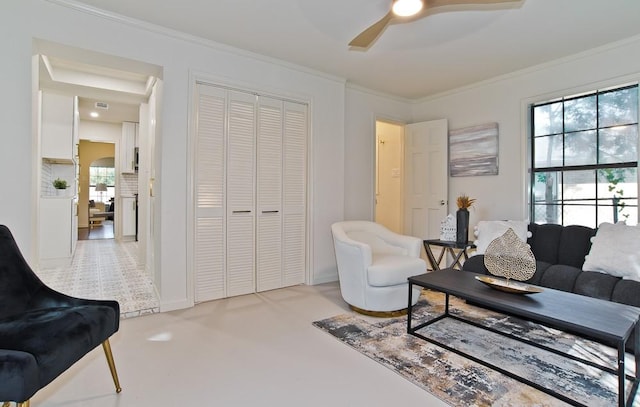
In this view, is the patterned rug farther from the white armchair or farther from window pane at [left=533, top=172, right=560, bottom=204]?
window pane at [left=533, top=172, right=560, bottom=204]

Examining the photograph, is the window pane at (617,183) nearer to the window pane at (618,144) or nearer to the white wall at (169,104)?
the window pane at (618,144)

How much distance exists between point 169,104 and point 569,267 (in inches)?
154

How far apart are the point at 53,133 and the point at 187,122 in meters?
3.18

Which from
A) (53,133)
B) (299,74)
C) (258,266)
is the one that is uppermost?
(299,74)

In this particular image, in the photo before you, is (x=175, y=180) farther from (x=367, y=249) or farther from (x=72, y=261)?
(x=72, y=261)

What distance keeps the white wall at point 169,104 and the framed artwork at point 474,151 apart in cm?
167

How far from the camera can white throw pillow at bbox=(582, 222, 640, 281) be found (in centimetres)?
253

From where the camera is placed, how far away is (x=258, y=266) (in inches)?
144

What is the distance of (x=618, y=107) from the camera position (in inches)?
130

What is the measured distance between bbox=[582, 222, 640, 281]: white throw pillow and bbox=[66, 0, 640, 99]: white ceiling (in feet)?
5.86

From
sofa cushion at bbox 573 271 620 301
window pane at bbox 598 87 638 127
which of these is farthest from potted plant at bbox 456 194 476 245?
window pane at bbox 598 87 638 127

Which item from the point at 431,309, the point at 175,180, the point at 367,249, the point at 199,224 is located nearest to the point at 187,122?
the point at 175,180

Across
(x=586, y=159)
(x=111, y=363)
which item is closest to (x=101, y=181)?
(x=111, y=363)

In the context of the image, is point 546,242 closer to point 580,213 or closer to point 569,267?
point 569,267
